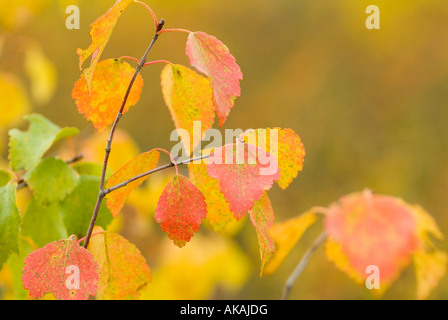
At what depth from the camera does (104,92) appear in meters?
0.55

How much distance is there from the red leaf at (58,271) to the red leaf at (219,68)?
0.18m

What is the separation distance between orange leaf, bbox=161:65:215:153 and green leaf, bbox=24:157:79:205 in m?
0.18

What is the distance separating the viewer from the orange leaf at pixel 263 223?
47 centimetres

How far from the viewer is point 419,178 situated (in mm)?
3021

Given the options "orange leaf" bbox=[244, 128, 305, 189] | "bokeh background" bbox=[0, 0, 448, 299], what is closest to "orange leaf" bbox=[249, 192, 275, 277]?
"orange leaf" bbox=[244, 128, 305, 189]

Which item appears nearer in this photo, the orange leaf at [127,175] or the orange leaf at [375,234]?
the orange leaf at [375,234]

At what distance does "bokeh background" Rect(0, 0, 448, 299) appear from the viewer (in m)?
3.02

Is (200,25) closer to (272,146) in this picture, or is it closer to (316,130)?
(316,130)

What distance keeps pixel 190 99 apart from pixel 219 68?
7cm

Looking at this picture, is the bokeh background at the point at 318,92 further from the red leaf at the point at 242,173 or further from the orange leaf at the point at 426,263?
the red leaf at the point at 242,173

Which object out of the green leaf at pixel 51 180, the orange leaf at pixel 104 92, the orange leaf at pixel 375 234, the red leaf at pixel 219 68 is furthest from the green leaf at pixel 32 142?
the orange leaf at pixel 375 234

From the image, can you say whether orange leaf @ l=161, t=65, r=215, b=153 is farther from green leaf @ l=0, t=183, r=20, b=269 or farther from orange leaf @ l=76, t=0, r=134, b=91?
green leaf @ l=0, t=183, r=20, b=269
